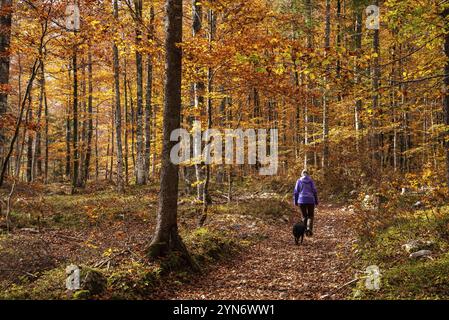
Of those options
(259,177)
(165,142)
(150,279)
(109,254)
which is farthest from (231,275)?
(259,177)

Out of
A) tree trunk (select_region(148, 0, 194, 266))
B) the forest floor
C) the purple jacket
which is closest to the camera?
the forest floor

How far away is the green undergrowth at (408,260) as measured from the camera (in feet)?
18.5

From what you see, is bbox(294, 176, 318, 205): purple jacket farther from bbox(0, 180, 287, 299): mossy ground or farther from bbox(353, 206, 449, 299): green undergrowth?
bbox(353, 206, 449, 299): green undergrowth

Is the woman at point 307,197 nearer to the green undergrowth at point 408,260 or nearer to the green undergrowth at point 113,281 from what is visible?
the green undergrowth at point 408,260

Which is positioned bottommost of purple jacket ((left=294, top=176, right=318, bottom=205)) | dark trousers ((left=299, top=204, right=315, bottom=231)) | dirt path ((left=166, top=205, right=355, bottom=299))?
dirt path ((left=166, top=205, right=355, bottom=299))

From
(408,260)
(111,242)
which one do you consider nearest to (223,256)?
(111,242)

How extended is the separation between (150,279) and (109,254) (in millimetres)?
1196

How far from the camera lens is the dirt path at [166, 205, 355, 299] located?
6.64 meters

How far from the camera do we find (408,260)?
6.97m

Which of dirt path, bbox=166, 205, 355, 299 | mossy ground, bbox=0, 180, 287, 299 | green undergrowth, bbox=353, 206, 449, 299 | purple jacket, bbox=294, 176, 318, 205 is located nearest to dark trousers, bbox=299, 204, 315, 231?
purple jacket, bbox=294, 176, 318, 205

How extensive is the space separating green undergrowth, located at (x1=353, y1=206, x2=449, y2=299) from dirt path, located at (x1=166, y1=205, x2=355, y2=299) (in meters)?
0.57

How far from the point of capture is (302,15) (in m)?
24.4

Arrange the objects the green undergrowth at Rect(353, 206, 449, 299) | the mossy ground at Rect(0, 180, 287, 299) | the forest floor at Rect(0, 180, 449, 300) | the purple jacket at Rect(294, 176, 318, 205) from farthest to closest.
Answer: the purple jacket at Rect(294, 176, 318, 205)
the mossy ground at Rect(0, 180, 287, 299)
the forest floor at Rect(0, 180, 449, 300)
the green undergrowth at Rect(353, 206, 449, 299)

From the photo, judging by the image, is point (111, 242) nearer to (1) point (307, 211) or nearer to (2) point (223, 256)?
(2) point (223, 256)
